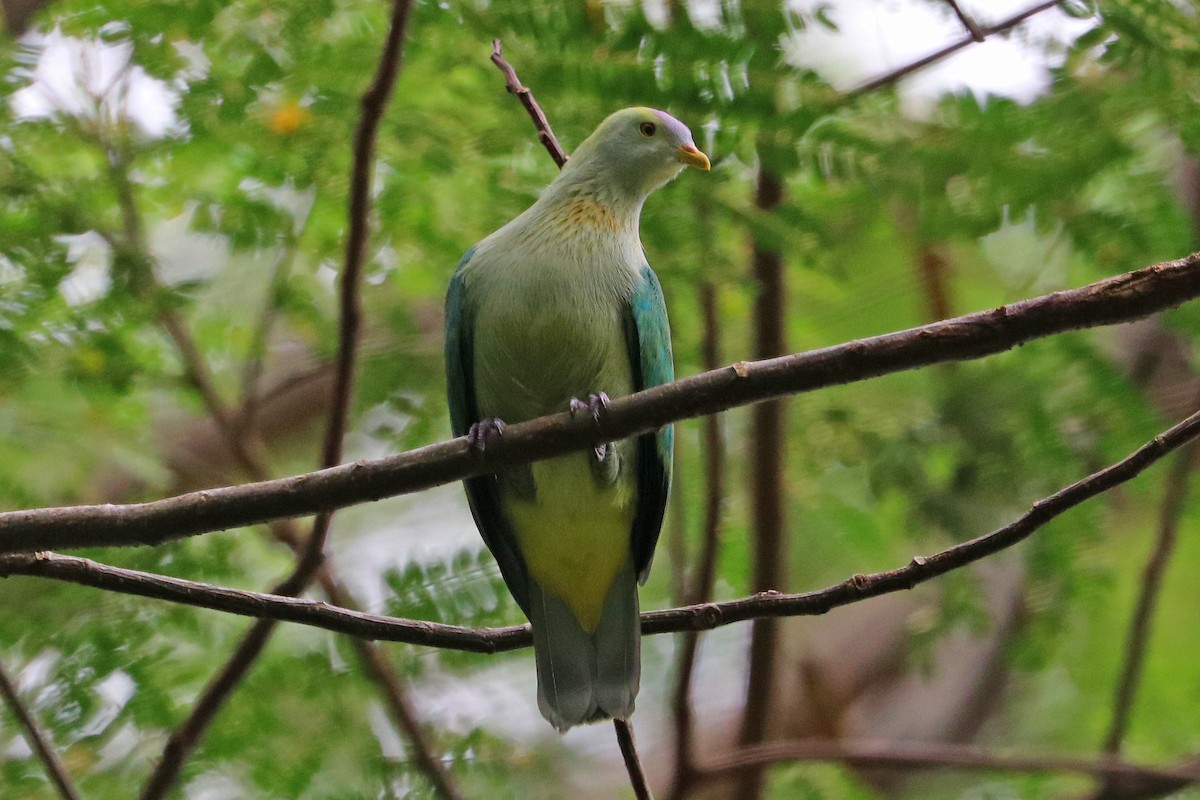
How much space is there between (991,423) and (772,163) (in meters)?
1.86

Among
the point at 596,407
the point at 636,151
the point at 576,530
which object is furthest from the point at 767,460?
the point at 596,407

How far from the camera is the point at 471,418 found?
14.0 ft

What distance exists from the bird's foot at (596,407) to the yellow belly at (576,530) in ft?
0.23

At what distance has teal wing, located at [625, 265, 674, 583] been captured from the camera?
4039 mm

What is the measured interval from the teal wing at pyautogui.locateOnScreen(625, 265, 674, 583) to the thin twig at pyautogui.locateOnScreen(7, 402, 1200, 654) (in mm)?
832

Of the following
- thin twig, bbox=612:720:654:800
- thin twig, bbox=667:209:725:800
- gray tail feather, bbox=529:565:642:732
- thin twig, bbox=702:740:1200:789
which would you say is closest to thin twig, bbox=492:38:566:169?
thin twig, bbox=667:209:725:800

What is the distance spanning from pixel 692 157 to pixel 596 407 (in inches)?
66.0

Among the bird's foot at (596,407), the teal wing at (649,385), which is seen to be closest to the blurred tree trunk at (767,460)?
the teal wing at (649,385)

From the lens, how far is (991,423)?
18.5 feet

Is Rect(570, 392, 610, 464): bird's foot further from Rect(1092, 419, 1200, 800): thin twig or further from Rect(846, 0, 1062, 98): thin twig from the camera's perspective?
Rect(1092, 419, 1200, 800): thin twig

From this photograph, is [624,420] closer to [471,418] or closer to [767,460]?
[471,418]

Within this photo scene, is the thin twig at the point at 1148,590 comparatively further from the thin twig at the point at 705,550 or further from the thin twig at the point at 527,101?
the thin twig at the point at 527,101

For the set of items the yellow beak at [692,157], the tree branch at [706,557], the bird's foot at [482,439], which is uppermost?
the bird's foot at [482,439]

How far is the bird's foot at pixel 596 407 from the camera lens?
294 centimetres
